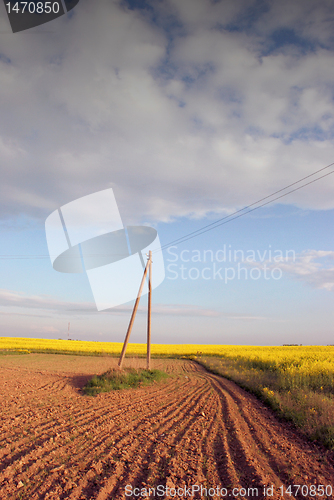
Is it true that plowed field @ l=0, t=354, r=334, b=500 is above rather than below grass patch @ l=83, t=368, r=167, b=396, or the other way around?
above

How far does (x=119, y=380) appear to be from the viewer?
38.4 feet

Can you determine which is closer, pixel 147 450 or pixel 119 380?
pixel 147 450

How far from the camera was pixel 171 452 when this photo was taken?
4.98 metres

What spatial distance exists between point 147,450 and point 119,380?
714cm

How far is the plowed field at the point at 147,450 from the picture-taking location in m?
3.90

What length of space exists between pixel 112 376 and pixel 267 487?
9.01 metres

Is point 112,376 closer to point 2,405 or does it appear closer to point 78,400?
point 78,400

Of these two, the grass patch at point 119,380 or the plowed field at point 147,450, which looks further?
the grass patch at point 119,380

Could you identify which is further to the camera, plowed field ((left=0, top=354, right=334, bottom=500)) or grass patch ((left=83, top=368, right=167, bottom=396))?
grass patch ((left=83, top=368, right=167, bottom=396))

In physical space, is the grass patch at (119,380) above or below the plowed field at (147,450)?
below

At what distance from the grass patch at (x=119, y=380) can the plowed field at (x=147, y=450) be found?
5.29ft

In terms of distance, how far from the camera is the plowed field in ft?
12.8

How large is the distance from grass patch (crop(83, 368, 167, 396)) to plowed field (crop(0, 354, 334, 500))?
1.61m

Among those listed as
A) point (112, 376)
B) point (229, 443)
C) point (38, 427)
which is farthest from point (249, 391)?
point (38, 427)
